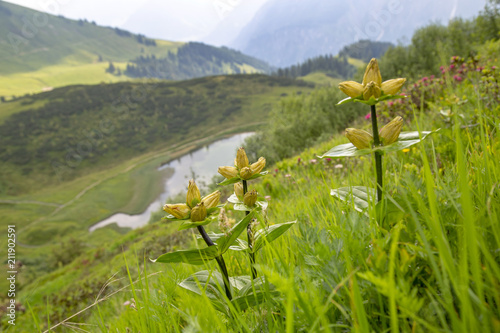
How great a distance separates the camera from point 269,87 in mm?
139750

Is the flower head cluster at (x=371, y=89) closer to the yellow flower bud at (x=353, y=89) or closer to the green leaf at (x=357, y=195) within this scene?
the yellow flower bud at (x=353, y=89)

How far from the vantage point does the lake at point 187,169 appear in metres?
60.5

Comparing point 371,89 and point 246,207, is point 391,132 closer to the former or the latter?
point 371,89

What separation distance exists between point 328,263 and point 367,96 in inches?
31.0

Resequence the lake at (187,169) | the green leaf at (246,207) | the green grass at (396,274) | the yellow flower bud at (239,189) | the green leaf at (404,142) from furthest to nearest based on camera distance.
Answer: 1. the lake at (187,169)
2. the yellow flower bud at (239,189)
3. the green leaf at (246,207)
4. the green leaf at (404,142)
5. the green grass at (396,274)

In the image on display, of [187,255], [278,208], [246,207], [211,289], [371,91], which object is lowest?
[278,208]

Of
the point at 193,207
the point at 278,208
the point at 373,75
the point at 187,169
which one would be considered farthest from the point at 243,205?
the point at 187,169

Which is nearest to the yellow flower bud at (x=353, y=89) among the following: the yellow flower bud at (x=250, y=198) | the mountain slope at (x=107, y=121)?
the yellow flower bud at (x=250, y=198)

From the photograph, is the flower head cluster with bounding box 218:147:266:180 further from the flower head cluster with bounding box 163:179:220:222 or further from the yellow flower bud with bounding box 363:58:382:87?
the yellow flower bud with bounding box 363:58:382:87

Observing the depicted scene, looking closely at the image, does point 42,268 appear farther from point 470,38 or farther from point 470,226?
point 470,38

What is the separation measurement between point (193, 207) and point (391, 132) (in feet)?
3.28

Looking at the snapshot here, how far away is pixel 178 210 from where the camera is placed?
1.24m

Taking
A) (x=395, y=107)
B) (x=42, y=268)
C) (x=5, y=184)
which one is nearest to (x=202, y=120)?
(x=5, y=184)

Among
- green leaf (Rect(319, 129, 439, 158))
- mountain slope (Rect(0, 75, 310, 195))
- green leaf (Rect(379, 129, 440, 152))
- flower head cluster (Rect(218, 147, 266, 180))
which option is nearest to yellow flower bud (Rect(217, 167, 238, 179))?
flower head cluster (Rect(218, 147, 266, 180))
